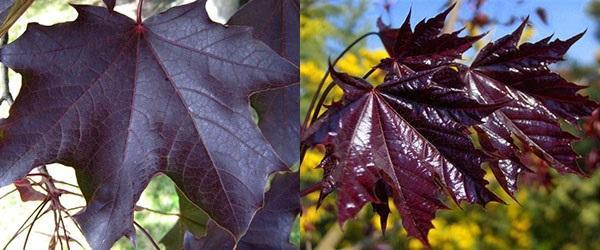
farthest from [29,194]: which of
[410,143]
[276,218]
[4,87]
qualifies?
[410,143]

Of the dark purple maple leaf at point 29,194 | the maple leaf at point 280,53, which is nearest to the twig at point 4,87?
the dark purple maple leaf at point 29,194

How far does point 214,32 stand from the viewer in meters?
0.46

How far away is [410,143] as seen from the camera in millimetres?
Answer: 437

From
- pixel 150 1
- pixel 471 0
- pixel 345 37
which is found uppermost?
pixel 345 37

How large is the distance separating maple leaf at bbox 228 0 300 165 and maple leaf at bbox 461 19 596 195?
15cm

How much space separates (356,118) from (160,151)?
0.12 metres

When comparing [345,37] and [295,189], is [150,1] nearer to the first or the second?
[295,189]

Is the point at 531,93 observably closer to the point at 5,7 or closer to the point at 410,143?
the point at 410,143

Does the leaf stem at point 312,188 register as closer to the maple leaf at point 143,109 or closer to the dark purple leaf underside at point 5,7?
the maple leaf at point 143,109

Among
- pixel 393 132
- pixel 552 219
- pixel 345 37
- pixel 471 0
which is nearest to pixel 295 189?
pixel 393 132

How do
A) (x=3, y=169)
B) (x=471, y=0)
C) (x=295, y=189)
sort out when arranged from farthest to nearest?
(x=471, y=0), (x=295, y=189), (x=3, y=169)

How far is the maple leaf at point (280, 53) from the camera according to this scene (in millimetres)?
575

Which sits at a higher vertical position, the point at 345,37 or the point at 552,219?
the point at 345,37

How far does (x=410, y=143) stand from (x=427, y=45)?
7cm
